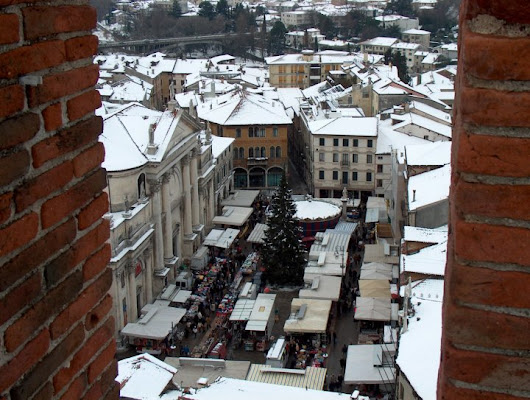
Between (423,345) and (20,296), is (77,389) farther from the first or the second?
(423,345)

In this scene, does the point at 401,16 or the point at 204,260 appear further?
the point at 401,16

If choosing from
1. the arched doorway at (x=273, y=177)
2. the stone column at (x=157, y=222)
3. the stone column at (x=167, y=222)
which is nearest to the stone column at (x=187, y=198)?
the stone column at (x=167, y=222)

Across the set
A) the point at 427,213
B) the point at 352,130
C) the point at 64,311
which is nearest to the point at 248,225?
the point at 352,130

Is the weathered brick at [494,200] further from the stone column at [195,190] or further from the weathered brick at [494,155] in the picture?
the stone column at [195,190]

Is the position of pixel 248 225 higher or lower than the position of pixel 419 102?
lower

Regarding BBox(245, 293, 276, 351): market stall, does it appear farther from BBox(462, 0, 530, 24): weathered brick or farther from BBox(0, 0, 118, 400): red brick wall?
BBox(462, 0, 530, 24): weathered brick

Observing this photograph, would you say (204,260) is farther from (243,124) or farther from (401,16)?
(401,16)

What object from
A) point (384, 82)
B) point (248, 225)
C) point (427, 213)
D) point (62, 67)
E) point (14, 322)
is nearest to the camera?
point (14, 322)

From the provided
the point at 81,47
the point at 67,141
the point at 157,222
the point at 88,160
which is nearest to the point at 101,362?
the point at 88,160
